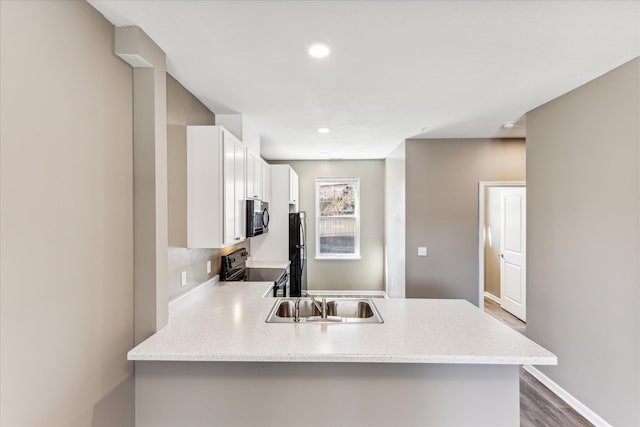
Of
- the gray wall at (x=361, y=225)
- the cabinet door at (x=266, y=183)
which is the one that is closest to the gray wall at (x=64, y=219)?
the cabinet door at (x=266, y=183)

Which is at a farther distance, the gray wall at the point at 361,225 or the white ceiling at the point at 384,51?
the gray wall at the point at 361,225

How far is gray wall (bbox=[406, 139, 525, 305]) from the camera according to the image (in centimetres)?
434

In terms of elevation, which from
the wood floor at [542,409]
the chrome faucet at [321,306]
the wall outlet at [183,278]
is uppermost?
the wall outlet at [183,278]

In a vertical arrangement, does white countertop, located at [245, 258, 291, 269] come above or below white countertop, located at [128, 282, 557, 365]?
above

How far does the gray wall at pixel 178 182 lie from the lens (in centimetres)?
225

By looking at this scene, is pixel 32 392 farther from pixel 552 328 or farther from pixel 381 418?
pixel 552 328

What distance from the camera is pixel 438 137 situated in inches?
169

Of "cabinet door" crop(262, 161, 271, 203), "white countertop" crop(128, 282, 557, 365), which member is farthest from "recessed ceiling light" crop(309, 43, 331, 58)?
"cabinet door" crop(262, 161, 271, 203)

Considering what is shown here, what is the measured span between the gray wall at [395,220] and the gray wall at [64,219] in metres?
3.56

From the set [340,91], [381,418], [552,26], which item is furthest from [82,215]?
[552,26]

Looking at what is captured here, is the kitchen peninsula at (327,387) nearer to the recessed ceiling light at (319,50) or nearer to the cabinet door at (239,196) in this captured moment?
the cabinet door at (239,196)

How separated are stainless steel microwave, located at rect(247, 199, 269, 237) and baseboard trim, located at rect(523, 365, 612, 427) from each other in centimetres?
306

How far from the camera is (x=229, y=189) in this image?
2.51m

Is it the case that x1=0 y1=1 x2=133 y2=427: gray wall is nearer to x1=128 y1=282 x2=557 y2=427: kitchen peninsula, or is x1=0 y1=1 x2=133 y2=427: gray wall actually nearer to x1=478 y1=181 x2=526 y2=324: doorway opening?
x1=128 y1=282 x2=557 y2=427: kitchen peninsula
